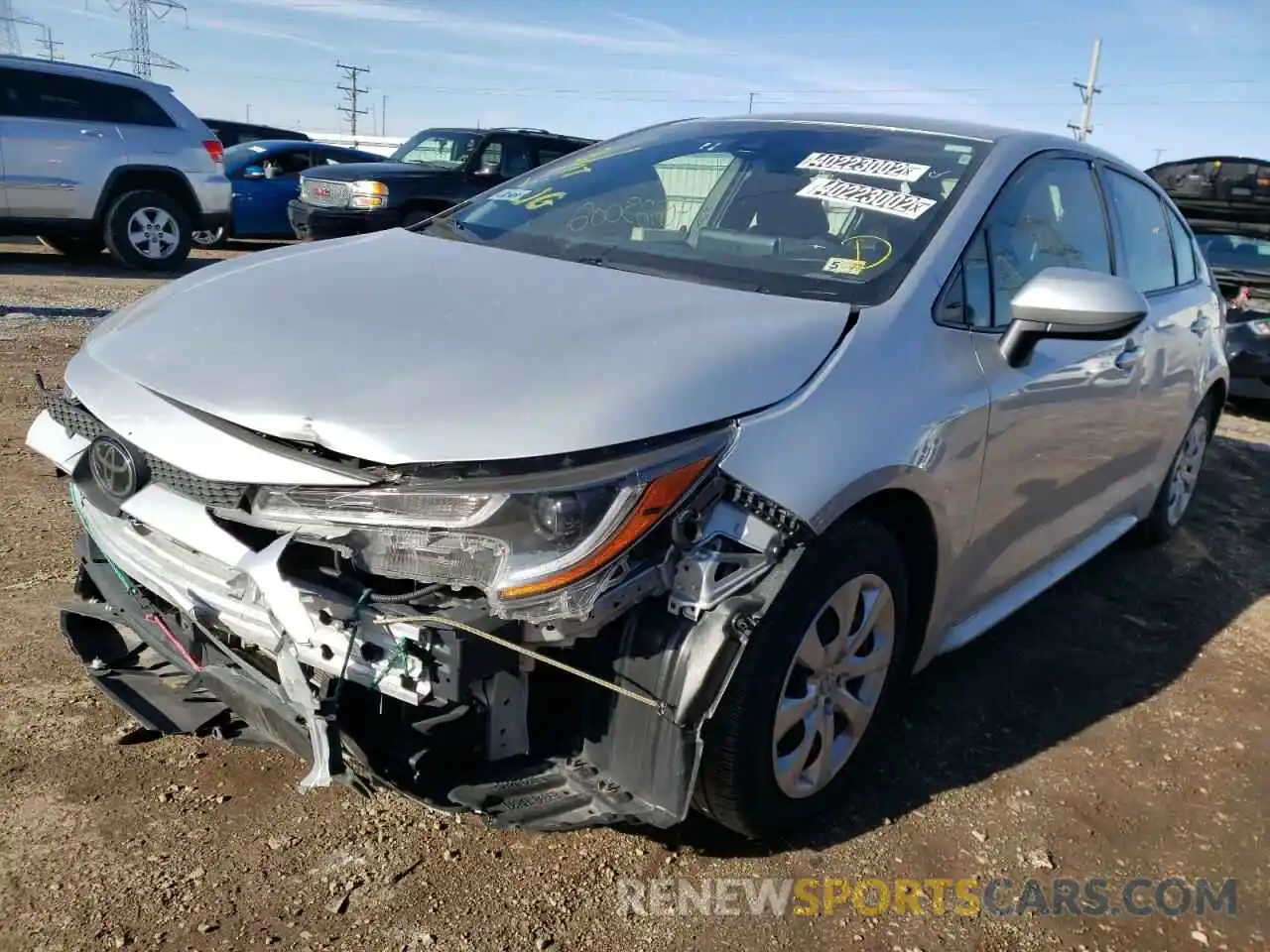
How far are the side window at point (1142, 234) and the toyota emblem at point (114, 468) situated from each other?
328cm

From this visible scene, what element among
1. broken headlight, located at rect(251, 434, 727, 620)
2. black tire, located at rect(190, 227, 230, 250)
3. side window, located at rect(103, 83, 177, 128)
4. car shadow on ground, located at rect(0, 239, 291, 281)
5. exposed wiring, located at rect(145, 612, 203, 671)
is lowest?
black tire, located at rect(190, 227, 230, 250)

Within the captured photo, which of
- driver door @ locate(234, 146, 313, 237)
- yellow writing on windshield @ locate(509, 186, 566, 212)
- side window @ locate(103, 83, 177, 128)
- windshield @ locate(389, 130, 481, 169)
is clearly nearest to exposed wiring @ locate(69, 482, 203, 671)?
yellow writing on windshield @ locate(509, 186, 566, 212)

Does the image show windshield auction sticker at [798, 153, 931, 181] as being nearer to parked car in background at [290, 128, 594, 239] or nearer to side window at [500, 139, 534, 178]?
parked car in background at [290, 128, 594, 239]

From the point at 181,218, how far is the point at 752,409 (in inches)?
402

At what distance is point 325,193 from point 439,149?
184 cm

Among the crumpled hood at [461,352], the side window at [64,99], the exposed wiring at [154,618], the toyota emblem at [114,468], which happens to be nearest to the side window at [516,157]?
the side window at [64,99]

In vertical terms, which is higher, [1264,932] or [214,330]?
[214,330]

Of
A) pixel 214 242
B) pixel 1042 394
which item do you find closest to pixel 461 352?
pixel 1042 394

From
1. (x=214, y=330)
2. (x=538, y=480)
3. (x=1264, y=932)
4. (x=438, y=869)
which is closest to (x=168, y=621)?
(x=214, y=330)

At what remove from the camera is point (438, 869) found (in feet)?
7.63

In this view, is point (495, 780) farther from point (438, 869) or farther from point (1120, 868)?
point (1120, 868)

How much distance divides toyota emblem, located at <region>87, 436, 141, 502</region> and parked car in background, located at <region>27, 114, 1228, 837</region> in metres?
0.01

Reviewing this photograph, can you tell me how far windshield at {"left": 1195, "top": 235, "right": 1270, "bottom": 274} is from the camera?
826cm

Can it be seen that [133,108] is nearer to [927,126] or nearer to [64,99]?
[64,99]
